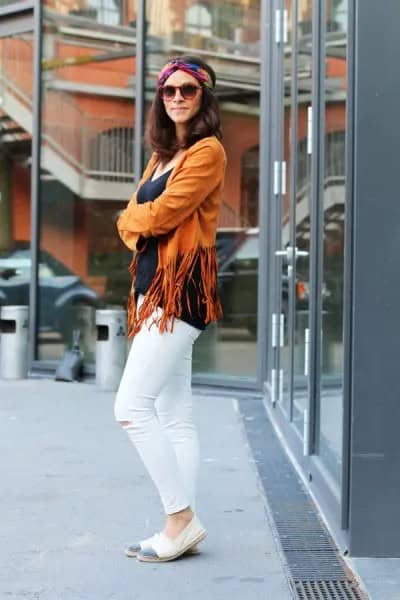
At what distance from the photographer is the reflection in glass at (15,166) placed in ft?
33.7

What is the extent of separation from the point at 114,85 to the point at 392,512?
272 inches

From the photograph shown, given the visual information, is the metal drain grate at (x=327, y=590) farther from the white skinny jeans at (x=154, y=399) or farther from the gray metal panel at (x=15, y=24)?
the gray metal panel at (x=15, y=24)

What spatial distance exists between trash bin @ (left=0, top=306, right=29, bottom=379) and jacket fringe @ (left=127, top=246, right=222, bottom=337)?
6.16 metres

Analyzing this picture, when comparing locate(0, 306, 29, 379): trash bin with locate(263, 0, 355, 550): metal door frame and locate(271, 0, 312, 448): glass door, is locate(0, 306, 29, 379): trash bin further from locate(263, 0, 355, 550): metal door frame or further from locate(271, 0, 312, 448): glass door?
locate(263, 0, 355, 550): metal door frame

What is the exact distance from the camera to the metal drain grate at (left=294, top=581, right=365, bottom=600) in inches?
131

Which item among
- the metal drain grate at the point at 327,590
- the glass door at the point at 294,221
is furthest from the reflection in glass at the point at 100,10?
the metal drain grate at the point at 327,590

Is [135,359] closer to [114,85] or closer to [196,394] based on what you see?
[196,394]

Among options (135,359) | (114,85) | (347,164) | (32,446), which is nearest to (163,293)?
(135,359)

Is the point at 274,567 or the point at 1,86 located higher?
the point at 1,86

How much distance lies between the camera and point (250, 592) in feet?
10.9

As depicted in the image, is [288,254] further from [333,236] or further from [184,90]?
[184,90]

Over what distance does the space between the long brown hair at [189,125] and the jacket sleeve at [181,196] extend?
10 centimetres

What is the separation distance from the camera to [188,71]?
361cm

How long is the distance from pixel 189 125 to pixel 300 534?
1790mm
